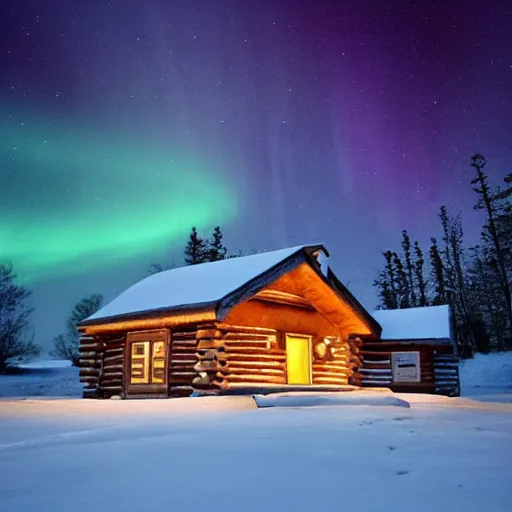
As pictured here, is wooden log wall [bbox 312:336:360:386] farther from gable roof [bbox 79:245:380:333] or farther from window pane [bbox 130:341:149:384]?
window pane [bbox 130:341:149:384]

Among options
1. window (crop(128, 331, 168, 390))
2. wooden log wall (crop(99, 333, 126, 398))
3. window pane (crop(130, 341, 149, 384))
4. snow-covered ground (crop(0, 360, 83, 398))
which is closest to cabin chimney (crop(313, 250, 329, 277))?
window (crop(128, 331, 168, 390))

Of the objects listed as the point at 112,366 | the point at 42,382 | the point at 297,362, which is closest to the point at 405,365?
the point at 297,362

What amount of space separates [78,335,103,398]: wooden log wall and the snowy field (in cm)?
1083

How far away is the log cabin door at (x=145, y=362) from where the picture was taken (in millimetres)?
16763

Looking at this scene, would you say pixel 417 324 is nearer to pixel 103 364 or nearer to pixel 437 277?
pixel 103 364

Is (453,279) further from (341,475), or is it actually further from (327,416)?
(341,475)

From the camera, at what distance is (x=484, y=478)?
3.90 metres

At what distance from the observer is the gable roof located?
15.0 metres

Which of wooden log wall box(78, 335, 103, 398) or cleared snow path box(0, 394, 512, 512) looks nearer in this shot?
cleared snow path box(0, 394, 512, 512)

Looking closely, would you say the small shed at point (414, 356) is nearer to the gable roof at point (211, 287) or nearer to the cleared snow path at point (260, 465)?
the gable roof at point (211, 287)

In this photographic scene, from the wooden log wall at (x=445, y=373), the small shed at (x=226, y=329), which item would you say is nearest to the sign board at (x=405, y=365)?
the wooden log wall at (x=445, y=373)

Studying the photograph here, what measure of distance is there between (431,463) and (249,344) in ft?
40.9

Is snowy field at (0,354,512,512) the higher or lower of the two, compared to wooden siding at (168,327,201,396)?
lower

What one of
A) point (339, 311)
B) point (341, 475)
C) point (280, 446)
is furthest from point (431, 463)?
point (339, 311)
